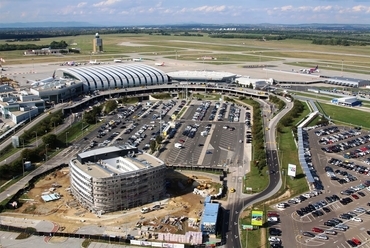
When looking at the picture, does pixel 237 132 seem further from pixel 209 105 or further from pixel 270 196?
pixel 270 196

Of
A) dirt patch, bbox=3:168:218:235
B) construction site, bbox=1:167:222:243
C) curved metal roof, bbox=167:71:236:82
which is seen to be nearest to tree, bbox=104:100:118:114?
curved metal roof, bbox=167:71:236:82

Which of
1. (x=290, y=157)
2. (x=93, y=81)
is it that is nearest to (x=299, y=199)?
(x=290, y=157)

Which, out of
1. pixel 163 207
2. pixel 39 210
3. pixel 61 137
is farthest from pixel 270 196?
pixel 61 137

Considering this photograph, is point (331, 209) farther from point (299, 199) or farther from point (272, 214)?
point (272, 214)

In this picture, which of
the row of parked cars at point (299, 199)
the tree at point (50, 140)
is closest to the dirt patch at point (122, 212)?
the row of parked cars at point (299, 199)

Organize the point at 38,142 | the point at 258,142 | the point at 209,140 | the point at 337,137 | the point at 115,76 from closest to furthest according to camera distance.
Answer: the point at 258,142 < the point at 38,142 < the point at 209,140 < the point at 337,137 < the point at 115,76

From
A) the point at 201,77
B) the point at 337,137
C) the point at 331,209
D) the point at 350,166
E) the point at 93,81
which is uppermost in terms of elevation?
the point at 93,81

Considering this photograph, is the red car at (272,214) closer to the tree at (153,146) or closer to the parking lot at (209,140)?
the parking lot at (209,140)
